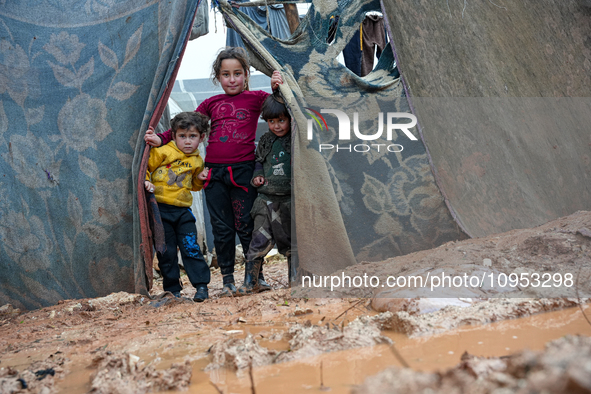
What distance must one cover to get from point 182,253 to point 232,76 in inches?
43.1

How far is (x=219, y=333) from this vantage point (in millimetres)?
1719

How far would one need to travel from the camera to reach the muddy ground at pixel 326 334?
75 centimetres

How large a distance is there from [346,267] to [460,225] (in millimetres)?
727

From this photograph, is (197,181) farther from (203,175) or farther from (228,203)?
(228,203)

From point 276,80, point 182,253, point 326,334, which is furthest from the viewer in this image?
point 182,253

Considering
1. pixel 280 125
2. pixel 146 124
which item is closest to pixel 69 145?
pixel 146 124

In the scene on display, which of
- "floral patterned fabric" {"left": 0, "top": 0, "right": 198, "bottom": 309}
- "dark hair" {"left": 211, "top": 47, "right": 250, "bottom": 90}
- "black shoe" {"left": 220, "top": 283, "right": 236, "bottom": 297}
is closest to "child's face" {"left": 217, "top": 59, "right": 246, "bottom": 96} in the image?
"dark hair" {"left": 211, "top": 47, "right": 250, "bottom": 90}

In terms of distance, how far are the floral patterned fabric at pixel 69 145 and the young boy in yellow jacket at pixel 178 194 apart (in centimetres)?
20

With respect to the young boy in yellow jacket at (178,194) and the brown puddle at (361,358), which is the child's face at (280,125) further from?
the brown puddle at (361,358)

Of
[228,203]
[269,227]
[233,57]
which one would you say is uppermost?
[233,57]

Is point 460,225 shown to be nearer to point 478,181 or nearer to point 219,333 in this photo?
point 478,181

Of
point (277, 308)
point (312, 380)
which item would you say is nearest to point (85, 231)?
point (277, 308)

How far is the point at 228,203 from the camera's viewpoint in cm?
282

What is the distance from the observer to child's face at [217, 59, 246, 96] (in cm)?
279
